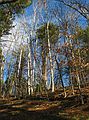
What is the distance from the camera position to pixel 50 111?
21.6 metres

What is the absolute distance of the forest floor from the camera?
59.4 feet

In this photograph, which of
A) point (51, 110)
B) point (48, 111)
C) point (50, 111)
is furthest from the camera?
point (51, 110)

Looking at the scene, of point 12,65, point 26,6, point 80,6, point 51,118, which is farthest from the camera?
point 12,65

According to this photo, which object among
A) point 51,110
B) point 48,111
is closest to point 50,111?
point 48,111

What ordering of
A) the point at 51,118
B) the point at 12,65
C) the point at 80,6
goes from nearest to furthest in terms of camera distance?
the point at 80,6, the point at 51,118, the point at 12,65

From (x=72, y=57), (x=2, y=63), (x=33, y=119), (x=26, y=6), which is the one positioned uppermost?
(x=26, y=6)

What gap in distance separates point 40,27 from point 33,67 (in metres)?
4.71

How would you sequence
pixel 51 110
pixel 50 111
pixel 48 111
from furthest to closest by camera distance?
1. pixel 51 110
2. pixel 48 111
3. pixel 50 111

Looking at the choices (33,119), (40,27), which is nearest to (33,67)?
(40,27)

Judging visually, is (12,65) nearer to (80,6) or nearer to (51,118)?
(51,118)

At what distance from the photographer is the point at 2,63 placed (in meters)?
45.0

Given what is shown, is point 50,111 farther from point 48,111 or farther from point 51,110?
point 51,110

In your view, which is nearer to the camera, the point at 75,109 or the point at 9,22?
the point at 75,109

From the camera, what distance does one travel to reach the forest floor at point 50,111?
18.1 meters
